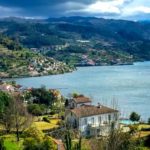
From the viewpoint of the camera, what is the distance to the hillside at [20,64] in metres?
159

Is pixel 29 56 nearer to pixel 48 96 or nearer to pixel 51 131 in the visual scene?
pixel 48 96

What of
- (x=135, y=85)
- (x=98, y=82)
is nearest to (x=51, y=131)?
(x=135, y=85)

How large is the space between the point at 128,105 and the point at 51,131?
36.8m

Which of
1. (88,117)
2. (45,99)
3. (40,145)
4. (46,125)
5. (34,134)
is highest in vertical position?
(40,145)

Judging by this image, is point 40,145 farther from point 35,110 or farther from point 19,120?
point 35,110

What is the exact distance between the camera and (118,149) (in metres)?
13.8

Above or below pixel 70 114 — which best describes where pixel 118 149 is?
above

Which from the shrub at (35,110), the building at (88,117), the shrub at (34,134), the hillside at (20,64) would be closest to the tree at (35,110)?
the shrub at (35,110)

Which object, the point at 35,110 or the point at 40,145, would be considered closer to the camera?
the point at 40,145

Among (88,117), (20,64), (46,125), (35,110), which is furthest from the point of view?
(20,64)

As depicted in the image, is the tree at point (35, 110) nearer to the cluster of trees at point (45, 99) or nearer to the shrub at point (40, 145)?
the cluster of trees at point (45, 99)

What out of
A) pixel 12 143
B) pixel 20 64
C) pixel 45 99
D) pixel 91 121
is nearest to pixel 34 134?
pixel 12 143

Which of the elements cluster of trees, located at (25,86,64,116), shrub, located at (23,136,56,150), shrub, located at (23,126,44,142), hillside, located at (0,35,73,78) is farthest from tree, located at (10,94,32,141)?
hillside, located at (0,35,73,78)

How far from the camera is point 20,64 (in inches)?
6437
